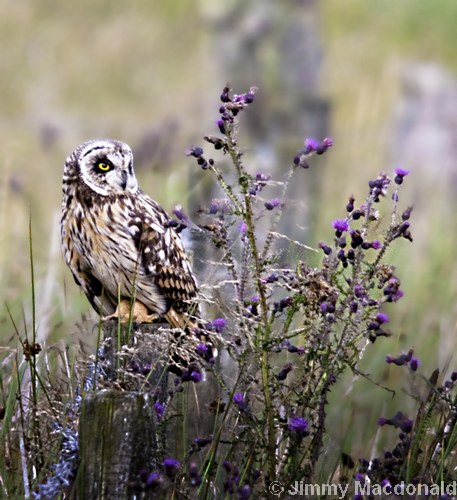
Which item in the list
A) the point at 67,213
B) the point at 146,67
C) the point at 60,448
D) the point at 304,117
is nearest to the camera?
the point at 60,448

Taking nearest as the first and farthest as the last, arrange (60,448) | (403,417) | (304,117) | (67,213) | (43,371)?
1. (60,448)
2. (403,417)
3. (43,371)
4. (67,213)
5. (304,117)

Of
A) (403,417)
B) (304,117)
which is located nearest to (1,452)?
(403,417)

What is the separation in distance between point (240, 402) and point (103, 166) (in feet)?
4.52

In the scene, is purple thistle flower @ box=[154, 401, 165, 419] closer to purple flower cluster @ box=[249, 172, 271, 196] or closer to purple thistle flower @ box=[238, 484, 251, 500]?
purple thistle flower @ box=[238, 484, 251, 500]

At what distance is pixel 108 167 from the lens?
4141 mm

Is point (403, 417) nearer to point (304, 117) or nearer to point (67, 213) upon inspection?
point (67, 213)

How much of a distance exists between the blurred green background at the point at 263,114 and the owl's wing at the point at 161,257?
0.42 metres

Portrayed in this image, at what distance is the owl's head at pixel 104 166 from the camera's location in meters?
4.09

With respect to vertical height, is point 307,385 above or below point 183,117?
below

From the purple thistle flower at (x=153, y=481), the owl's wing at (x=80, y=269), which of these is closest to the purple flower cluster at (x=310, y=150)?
the purple thistle flower at (x=153, y=481)

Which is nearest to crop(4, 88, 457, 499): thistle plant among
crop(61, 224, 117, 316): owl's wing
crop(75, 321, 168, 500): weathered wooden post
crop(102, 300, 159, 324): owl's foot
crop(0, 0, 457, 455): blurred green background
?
crop(75, 321, 168, 500): weathered wooden post

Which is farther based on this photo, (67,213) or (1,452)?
(67,213)

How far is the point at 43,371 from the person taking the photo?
12.7ft

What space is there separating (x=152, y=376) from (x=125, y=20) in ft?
52.4
